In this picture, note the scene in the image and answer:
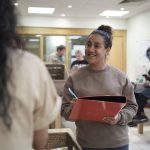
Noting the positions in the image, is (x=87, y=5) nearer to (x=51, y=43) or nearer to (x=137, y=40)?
(x=137, y=40)

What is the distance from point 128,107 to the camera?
1.78 m

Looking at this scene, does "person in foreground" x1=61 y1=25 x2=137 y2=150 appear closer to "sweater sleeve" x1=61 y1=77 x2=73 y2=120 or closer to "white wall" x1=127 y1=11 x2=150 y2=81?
"sweater sleeve" x1=61 y1=77 x2=73 y2=120

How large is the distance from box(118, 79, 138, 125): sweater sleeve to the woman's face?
0.21 m

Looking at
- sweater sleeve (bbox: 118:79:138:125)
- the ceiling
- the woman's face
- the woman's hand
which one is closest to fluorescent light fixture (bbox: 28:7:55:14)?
the ceiling

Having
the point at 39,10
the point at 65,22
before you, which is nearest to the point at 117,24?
the point at 65,22

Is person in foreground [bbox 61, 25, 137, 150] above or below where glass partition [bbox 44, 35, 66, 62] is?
below

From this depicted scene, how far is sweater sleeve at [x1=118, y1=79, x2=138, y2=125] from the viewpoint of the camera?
170cm

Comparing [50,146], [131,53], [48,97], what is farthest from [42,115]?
[131,53]

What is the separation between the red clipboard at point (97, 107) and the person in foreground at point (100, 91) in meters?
0.06

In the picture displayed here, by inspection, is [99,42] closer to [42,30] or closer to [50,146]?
[50,146]

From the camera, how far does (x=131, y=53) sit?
9438 mm

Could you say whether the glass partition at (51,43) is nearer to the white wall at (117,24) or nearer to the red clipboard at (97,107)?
the white wall at (117,24)

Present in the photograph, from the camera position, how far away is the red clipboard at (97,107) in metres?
1.48

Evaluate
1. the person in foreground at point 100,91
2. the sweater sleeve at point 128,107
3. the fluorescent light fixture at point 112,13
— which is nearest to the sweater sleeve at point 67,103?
the person in foreground at point 100,91
